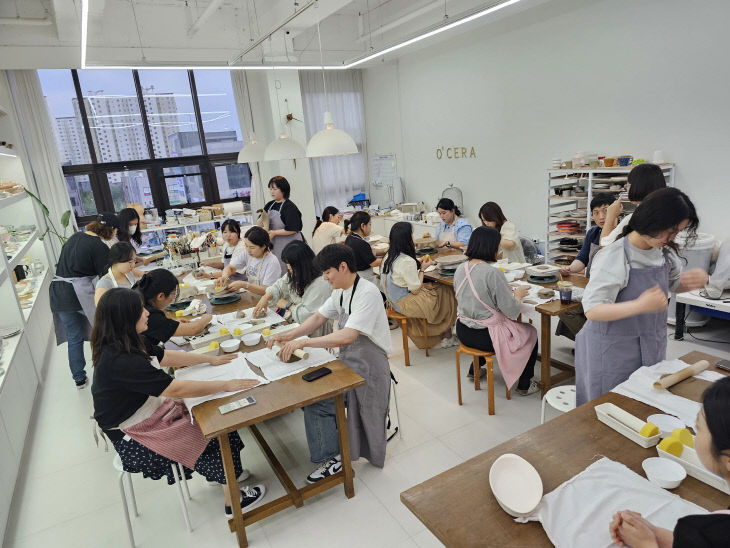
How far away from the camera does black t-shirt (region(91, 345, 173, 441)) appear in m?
2.10

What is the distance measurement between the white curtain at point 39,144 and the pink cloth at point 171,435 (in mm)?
6511

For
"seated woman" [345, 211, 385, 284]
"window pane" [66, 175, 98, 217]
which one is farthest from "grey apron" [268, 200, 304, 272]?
"window pane" [66, 175, 98, 217]

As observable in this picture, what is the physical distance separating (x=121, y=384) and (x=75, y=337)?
9.42ft

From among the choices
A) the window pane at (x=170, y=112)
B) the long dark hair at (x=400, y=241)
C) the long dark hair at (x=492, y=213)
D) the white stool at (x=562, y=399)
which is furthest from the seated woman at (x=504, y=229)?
the window pane at (x=170, y=112)

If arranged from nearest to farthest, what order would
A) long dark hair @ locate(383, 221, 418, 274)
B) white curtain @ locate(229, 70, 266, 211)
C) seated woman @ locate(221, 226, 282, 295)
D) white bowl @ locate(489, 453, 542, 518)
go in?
white bowl @ locate(489, 453, 542, 518) → seated woman @ locate(221, 226, 282, 295) → long dark hair @ locate(383, 221, 418, 274) → white curtain @ locate(229, 70, 266, 211)

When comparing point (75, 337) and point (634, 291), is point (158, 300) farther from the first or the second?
point (634, 291)

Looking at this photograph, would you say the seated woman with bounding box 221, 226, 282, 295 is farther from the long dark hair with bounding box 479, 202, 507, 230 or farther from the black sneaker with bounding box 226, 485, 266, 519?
the long dark hair with bounding box 479, 202, 507, 230

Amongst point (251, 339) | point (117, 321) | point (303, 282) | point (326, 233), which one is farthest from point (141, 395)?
point (326, 233)

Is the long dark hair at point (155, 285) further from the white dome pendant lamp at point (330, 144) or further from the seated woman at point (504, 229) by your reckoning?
the seated woman at point (504, 229)

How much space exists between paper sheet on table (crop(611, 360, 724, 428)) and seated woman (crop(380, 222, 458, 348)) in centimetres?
232

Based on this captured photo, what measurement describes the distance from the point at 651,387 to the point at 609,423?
1.21ft

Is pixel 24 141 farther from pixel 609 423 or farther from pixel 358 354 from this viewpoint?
pixel 609 423

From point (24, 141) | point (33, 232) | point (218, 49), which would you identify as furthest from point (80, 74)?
point (33, 232)

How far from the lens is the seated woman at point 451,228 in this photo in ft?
17.9
